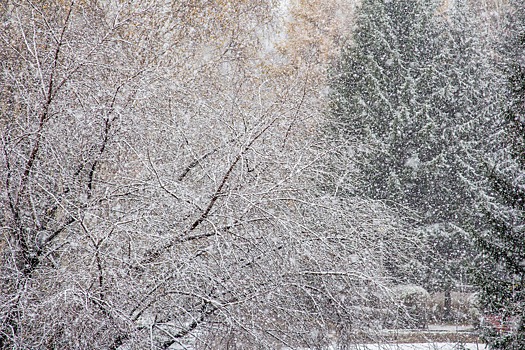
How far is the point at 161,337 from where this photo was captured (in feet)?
14.3

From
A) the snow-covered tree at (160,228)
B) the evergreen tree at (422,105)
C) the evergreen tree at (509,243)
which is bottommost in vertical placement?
the snow-covered tree at (160,228)

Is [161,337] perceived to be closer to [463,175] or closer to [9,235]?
[9,235]

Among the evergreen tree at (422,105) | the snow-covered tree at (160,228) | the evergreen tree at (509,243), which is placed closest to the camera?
the snow-covered tree at (160,228)

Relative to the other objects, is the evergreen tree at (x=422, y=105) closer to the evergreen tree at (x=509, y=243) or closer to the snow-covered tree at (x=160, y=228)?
the evergreen tree at (x=509, y=243)

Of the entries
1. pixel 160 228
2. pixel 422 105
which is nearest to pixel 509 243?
pixel 160 228

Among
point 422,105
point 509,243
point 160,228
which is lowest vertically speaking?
point 160,228

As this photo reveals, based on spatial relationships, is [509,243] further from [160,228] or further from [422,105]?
[422,105]

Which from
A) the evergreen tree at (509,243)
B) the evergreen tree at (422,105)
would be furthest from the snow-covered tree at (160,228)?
the evergreen tree at (422,105)

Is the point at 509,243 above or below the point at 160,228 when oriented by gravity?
above

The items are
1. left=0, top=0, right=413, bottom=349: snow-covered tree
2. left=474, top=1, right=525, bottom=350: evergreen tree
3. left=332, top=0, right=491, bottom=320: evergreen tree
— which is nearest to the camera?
left=0, top=0, right=413, bottom=349: snow-covered tree

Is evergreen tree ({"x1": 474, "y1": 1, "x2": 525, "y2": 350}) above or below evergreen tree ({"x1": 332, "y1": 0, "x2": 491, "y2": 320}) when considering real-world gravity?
below

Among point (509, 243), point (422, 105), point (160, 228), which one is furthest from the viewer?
point (422, 105)

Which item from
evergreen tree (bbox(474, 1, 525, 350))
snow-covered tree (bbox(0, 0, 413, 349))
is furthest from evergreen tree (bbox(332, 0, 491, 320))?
snow-covered tree (bbox(0, 0, 413, 349))

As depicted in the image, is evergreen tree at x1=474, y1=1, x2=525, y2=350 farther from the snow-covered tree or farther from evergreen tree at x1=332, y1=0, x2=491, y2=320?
evergreen tree at x1=332, y1=0, x2=491, y2=320
